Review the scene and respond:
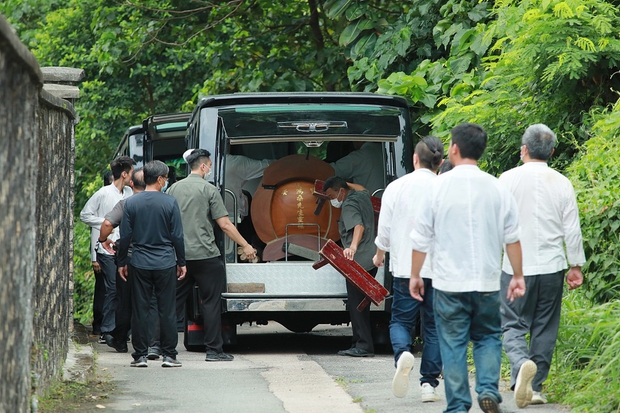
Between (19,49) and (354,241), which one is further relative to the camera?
(354,241)

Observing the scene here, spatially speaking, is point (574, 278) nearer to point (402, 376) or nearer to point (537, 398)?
point (537, 398)

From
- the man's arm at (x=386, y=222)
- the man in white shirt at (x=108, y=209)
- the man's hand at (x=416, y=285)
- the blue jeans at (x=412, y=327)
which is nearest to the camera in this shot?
the man's hand at (x=416, y=285)

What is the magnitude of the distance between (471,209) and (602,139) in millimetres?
2926

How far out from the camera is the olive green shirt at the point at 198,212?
32.1 ft

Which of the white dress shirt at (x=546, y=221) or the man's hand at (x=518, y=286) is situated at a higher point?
the white dress shirt at (x=546, y=221)

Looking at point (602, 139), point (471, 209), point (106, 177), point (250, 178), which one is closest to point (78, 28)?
point (106, 177)

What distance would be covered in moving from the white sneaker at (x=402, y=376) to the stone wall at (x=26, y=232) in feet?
7.11

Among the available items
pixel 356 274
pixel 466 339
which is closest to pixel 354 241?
pixel 356 274

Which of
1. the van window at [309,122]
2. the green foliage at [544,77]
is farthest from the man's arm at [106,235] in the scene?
the green foliage at [544,77]

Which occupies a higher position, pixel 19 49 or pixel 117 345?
pixel 19 49

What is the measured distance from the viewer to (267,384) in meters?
8.12

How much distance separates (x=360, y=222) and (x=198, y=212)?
1493mm

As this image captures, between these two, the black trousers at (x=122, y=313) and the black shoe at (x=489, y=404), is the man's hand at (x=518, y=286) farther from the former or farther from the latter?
the black trousers at (x=122, y=313)

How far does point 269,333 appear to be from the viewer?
44.0 feet
